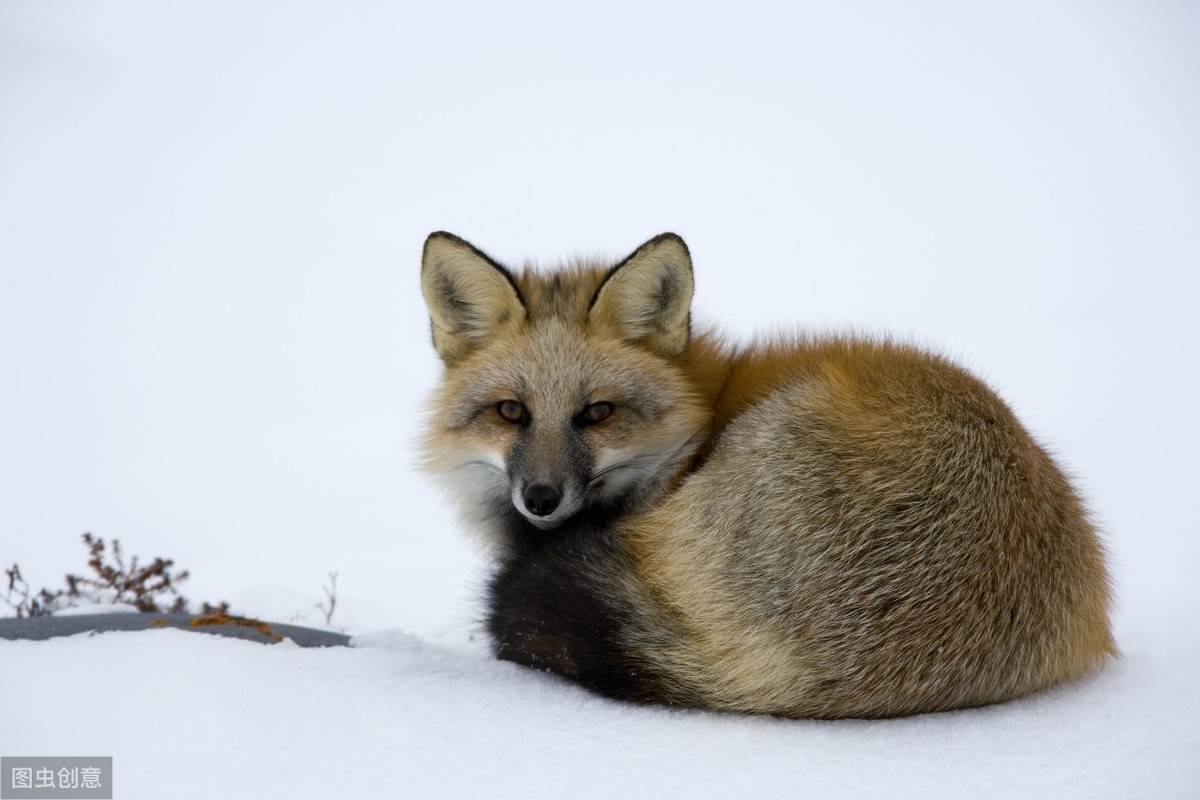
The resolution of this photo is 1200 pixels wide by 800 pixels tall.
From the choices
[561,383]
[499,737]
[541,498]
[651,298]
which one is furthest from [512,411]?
[499,737]

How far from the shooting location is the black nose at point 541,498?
122 inches

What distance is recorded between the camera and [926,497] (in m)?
2.77

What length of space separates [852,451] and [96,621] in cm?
280

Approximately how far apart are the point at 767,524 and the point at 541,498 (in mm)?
748

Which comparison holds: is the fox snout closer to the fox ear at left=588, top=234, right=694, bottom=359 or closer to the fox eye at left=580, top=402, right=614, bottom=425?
the fox eye at left=580, top=402, right=614, bottom=425

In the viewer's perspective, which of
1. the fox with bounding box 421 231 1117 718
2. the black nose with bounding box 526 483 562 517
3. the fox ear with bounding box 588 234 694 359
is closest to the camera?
the fox with bounding box 421 231 1117 718

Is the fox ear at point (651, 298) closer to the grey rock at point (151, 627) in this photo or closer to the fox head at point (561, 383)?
the fox head at point (561, 383)

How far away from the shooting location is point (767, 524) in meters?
2.77

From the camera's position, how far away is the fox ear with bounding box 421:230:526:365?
354 cm

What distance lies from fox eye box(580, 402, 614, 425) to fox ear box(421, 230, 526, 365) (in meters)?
0.47

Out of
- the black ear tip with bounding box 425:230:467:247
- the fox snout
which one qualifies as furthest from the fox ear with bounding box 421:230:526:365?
the fox snout

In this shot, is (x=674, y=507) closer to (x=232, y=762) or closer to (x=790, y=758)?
(x=790, y=758)

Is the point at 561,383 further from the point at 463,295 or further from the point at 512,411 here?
the point at 463,295

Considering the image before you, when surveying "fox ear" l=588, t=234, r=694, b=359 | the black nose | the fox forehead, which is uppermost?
"fox ear" l=588, t=234, r=694, b=359
